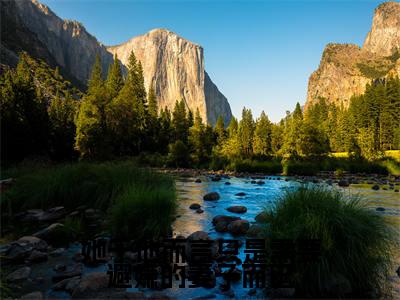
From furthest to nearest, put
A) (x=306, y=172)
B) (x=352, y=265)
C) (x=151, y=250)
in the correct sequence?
(x=306, y=172), (x=151, y=250), (x=352, y=265)

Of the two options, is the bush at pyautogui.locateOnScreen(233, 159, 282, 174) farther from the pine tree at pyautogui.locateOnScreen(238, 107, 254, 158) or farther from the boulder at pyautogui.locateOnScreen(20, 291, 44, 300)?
the boulder at pyautogui.locateOnScreen(20, 291, 44, 300)

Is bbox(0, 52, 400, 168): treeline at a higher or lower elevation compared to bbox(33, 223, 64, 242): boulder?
higher

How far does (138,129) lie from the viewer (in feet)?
146

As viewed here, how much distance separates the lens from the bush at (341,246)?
351cm

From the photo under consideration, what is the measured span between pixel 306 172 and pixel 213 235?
75.7 ft

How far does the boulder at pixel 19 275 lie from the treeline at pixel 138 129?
2225 cm

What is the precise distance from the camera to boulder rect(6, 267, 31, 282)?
4.08 meters

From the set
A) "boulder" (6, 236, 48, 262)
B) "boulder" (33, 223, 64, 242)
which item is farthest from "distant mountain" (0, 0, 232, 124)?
"boulder" (6, 236, 48, 262)

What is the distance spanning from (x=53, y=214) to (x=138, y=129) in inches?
1480

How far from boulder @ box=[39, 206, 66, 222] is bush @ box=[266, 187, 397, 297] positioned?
19.4 feet

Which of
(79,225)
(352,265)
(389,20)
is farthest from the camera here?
(389,20)

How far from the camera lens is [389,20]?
196 metres

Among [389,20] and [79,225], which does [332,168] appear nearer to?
[79,225]

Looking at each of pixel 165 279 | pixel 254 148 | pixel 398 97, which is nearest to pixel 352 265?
pixel 165 279
